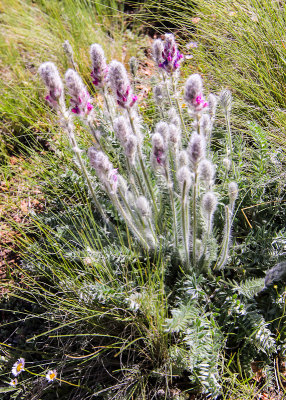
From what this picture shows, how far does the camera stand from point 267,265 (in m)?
2.01

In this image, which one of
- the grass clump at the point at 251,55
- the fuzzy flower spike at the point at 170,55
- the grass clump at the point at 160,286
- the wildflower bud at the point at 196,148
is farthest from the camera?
the grass clump at the point at 251,55

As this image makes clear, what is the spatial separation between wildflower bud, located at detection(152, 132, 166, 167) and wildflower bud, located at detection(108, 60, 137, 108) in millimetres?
298

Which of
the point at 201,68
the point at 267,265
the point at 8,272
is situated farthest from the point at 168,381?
the point at 201,68

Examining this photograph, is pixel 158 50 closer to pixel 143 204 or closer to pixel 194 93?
pixel 194 93

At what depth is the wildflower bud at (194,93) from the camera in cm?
152

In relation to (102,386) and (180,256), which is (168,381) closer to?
(102,386)

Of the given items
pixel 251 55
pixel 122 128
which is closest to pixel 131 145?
pixel 122 128

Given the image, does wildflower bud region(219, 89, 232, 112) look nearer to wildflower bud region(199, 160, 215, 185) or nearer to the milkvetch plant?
the milkvetch plant

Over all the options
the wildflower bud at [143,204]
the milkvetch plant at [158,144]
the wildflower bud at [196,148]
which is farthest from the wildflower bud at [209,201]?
the wildflower bud at [143,204]

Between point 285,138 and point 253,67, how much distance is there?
0.79 meters

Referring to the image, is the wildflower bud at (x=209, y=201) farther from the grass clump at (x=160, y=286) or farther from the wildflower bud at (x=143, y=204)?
the wildflower bud at (x=143, y=204)

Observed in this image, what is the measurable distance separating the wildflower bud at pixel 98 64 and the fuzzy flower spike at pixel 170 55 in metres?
0.38

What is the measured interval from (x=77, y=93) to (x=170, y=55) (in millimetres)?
640

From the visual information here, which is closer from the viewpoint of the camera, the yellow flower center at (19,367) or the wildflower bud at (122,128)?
the wildflower bud at (122,128)
